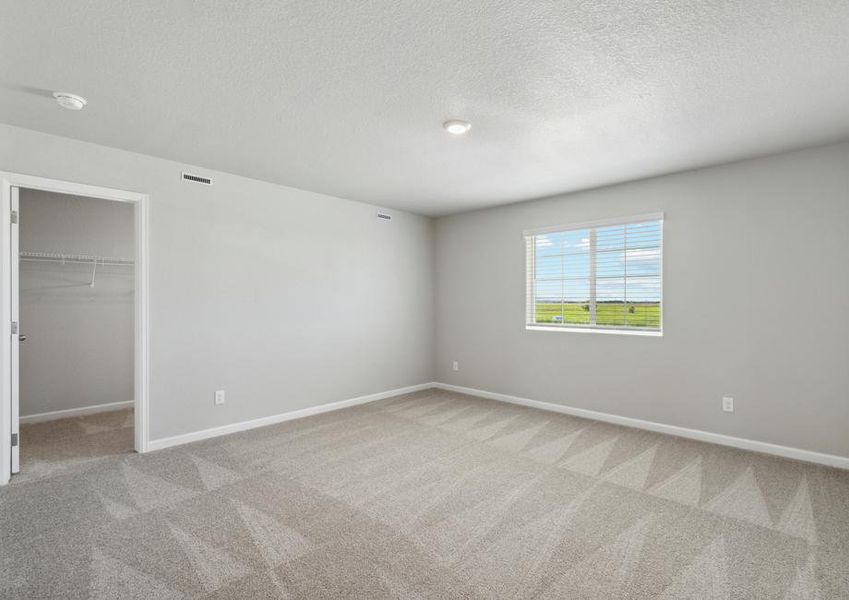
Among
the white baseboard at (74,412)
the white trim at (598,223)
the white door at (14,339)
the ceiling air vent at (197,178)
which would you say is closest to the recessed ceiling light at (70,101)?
the white door at (14,339)

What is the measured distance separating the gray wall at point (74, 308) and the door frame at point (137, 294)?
1.80 metres

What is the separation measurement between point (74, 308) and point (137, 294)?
1.91 m

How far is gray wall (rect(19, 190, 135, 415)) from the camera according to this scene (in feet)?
14.8

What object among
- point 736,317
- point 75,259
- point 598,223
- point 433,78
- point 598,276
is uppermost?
point 433,78

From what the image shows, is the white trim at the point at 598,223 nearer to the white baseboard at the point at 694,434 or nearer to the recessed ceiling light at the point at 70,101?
the white baseboard at the point at 694,434

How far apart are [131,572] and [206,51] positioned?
254 cm

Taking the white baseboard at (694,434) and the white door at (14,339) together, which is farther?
the white baseboard at (694,434)

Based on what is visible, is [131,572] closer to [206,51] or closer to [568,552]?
[568,552]

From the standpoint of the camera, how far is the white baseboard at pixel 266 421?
12.3ft

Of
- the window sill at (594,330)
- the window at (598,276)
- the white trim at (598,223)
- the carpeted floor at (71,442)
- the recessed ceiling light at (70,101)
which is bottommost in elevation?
the carpeted floor at (71,442)

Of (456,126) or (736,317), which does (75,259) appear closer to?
(456,126)

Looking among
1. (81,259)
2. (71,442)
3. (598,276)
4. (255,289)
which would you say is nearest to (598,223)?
(598,276)

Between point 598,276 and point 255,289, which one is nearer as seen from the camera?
point 255,289

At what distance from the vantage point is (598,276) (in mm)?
4691
